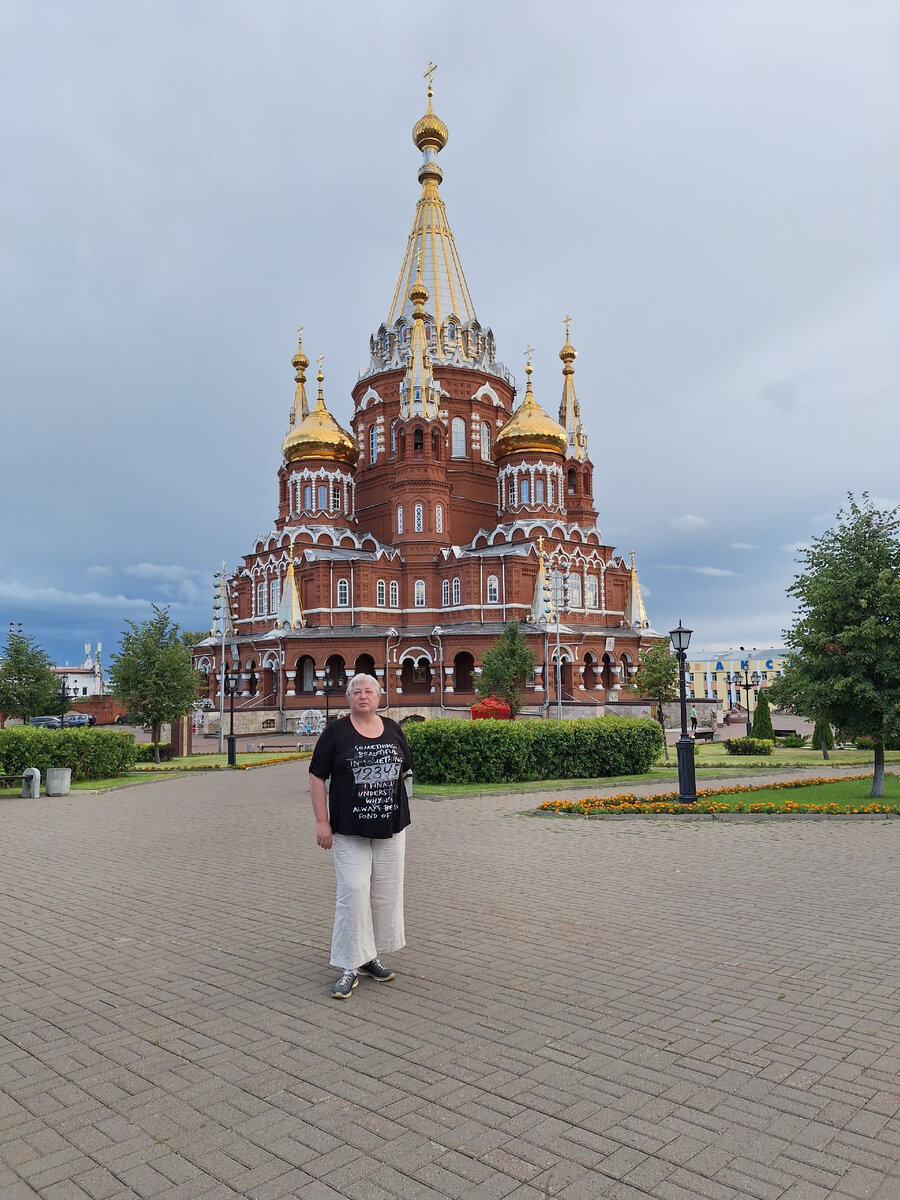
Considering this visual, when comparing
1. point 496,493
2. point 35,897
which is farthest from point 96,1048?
point 496,493

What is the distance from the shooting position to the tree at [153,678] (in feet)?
89.8

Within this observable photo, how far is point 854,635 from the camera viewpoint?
1568 centimetres

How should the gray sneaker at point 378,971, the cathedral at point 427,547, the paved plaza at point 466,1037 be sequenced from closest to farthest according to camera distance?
the paved plaza at point 466,1037, the gray sneaker at point 378,971, the cathedral at point 427,547

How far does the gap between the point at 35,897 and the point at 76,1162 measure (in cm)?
548

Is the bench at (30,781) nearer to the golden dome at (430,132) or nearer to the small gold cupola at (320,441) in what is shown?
the small gold cupola at (320,441)

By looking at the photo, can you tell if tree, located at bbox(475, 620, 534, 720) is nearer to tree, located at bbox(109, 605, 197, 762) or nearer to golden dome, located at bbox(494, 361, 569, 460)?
tree, located at bbox(109, 605, 197, 762)

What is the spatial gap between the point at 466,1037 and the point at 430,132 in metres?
60.6

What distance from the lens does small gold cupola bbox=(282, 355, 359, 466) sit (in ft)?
167

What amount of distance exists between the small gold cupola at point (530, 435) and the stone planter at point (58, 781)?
37339 millimetres

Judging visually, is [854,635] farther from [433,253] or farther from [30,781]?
[433,253]

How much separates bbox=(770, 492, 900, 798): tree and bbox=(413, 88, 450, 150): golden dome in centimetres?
4916

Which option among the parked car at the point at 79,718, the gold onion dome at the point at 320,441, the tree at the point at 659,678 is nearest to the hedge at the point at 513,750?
the tree at the point at 659,678

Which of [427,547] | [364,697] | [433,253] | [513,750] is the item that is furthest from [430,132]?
[364,697]

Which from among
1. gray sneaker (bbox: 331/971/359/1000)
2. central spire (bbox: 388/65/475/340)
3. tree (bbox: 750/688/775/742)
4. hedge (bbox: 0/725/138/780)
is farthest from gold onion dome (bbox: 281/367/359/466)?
gray sneaker (bbox: 331/971/359/1000)
